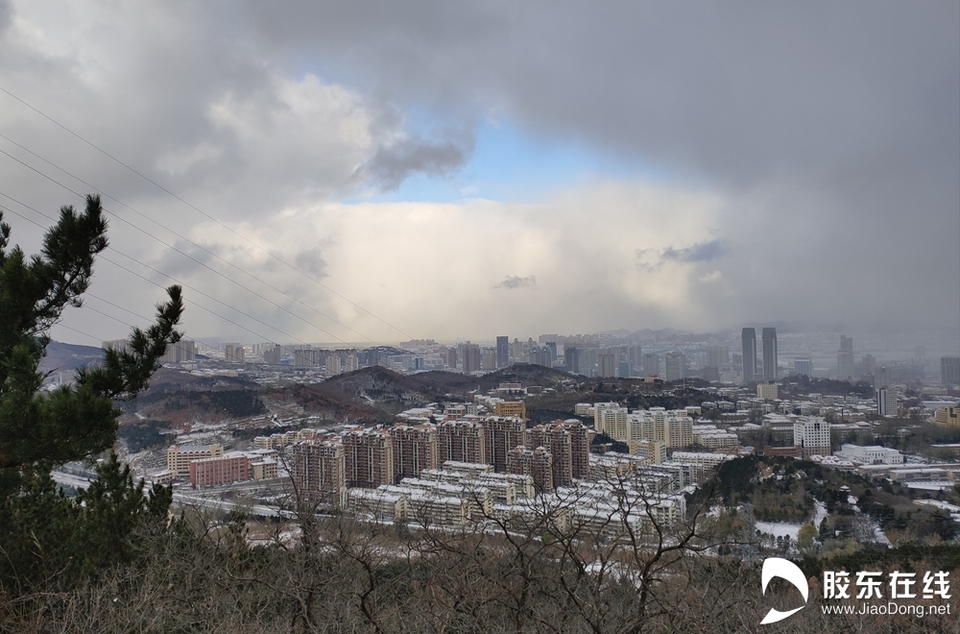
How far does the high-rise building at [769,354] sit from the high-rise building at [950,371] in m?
4.91

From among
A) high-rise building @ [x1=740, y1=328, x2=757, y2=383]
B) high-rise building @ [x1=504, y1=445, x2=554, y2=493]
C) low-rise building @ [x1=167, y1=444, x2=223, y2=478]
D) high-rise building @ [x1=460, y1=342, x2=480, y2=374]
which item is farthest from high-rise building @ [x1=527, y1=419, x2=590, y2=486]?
high-rise building @ [x1=740, y1=328, x2=757, y2=383]

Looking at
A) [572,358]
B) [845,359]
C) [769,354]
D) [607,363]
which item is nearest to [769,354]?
[769,354]

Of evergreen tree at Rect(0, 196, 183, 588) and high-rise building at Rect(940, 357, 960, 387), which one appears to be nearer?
evergreen tree at Rect(0, 196, 183, 588)

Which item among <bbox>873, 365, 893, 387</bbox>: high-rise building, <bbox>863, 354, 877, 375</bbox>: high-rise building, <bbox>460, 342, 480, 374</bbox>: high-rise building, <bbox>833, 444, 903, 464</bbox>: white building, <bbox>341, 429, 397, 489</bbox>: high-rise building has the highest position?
<bbox>460, 342, 480, 374</bbox>: high-rise building

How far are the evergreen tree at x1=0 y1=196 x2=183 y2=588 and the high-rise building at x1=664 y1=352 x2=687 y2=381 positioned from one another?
2045 cm

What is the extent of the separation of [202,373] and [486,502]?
12928 mm

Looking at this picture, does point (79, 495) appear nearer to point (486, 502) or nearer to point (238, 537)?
point (238, 537)

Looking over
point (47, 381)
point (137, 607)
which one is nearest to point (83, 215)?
point (47, 381)

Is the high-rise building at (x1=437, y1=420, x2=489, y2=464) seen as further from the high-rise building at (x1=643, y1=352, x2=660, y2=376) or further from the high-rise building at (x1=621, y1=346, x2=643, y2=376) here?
the high-rise building at (x1=643, y1=352, x2=660, y2=376)

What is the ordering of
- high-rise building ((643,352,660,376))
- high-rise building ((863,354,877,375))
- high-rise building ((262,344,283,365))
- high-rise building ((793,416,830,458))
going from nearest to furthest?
high-rise building ((793,416,830,458)) < high-rise building ((863,354,877,375)) < high-rise building ((262,344,283,365)) < high-rise building ((643,352,660,376))

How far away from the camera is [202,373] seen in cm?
1560

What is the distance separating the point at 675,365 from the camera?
22.4 m

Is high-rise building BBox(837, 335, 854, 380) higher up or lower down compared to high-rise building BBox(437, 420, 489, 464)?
higher up

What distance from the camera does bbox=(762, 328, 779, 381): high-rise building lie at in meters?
20.3
